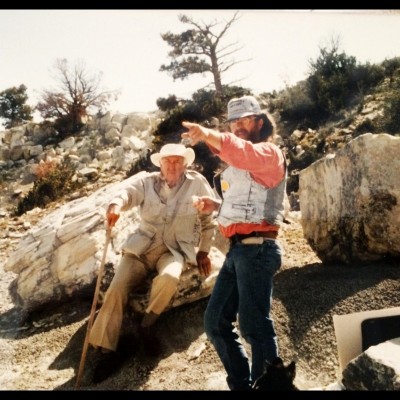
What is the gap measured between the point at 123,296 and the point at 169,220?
890 mm

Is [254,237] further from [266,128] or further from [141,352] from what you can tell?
[141,352]

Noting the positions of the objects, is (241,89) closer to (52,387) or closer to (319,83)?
(319,83)

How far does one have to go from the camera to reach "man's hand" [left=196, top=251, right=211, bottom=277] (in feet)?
13.4

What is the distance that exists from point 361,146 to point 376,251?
1214 mm

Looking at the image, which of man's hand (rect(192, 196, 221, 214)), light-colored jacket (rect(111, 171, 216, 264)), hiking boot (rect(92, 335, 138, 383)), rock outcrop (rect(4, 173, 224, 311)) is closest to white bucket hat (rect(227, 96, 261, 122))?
man's hand (rect(192, 196, 221, 214))

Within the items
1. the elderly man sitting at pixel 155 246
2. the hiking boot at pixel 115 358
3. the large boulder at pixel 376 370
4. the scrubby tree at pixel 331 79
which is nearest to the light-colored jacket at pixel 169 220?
the elderly man sitting at pixel 155 246

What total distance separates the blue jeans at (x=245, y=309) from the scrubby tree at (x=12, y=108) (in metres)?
17.8

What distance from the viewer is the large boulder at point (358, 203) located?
13.9 ft

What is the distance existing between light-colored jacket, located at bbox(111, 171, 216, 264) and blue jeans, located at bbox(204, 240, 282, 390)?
1.29m

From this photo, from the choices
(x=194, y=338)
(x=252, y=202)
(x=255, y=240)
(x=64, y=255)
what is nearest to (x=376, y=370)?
(x=255, y=240)

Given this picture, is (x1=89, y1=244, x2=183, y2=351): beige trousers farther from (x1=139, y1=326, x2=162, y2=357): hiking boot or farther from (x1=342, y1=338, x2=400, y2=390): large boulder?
(x1=342, y1=338, x2=400, y2=390): large boulder

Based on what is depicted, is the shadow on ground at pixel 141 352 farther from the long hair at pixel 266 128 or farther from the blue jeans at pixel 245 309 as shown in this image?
the long hair at pixel 266 128

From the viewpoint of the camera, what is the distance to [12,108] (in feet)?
59.9
